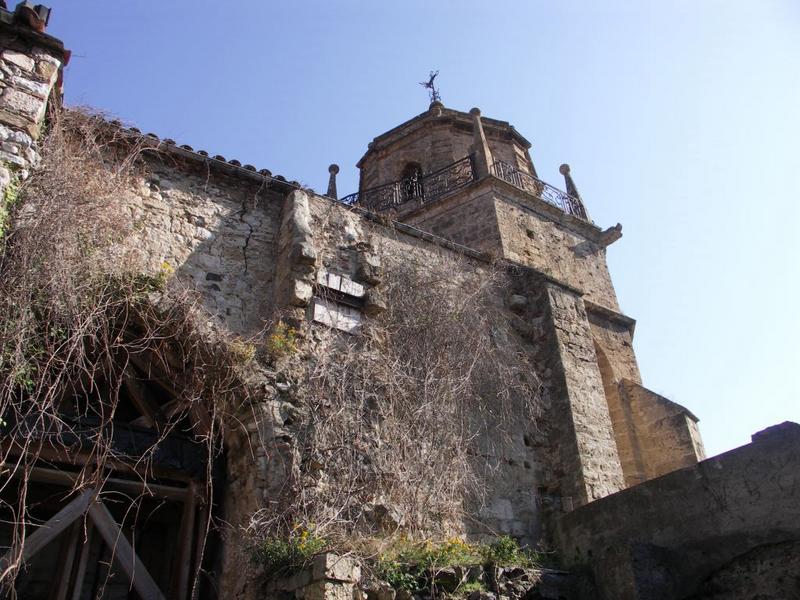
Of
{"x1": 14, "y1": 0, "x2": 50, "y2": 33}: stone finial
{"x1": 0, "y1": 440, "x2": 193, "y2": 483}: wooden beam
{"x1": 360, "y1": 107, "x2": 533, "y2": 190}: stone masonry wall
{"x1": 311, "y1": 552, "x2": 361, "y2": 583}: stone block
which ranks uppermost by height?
{"x1": 360, "y1": 107, "x2": 533, "y2": 190}: stone masonry wall

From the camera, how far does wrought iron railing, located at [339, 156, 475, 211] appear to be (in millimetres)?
11963

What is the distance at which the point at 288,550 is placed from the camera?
16.2ft

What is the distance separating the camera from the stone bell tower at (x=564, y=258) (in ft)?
24.9

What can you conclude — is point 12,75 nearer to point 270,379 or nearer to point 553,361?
point 270,379

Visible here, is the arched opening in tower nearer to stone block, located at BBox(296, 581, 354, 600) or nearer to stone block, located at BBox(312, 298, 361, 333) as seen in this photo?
stone block, located at BBox(312, 298, 361, 333)

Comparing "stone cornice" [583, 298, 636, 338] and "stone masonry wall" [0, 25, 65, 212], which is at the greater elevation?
"stone cornice" [583, 298, 636, 338]

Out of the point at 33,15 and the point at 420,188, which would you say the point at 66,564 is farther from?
the point at 420,188

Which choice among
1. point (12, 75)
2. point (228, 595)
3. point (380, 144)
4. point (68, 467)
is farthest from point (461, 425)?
point (380, 144)

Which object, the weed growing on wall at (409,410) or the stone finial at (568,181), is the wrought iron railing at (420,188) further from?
the weed growing on wall at (409,410)

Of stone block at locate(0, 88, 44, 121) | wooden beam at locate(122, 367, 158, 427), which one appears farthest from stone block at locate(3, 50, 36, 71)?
wooden beam at locate(122, 367, 158, 427)

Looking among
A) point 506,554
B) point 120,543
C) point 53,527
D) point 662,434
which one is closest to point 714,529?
point 506,554

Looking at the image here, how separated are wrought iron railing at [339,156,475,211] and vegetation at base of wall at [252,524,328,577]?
6.80 m

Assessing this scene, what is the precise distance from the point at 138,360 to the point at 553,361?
14.6ft

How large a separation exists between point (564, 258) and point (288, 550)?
24.8ft
